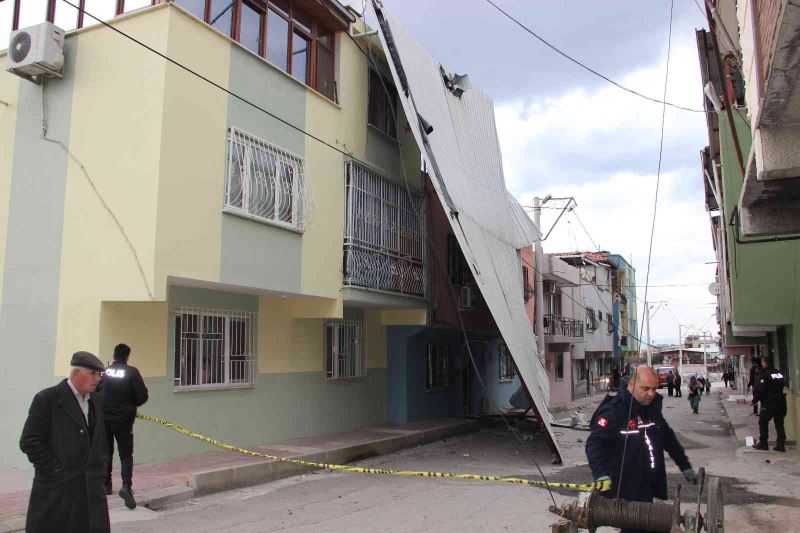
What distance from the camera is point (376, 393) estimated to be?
634 inches

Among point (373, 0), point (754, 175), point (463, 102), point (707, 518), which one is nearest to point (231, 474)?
point (707, 518)

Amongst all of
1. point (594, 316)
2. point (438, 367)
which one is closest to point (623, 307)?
point (594, 316)

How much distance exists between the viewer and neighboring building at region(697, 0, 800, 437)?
4.33m

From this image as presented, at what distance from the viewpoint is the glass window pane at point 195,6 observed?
9.98 meters

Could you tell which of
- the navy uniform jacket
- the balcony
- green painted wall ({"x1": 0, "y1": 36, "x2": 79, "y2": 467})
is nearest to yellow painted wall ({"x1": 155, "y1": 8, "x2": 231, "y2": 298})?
green painted wall ({"x1": 0, "y1": 36, "x2": 79, "y2": 467})

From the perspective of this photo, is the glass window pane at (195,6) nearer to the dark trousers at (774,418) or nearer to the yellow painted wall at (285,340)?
the yellow painted wall at (285,340)

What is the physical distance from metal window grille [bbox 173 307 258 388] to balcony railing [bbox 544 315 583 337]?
20.0 metres

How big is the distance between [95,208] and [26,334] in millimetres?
2130

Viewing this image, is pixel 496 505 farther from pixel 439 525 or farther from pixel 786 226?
pixel 786 226

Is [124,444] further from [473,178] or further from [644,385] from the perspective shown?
[473,178]

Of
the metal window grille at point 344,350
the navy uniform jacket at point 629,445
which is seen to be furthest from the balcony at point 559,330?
the navy uniform jacket at point 629,445

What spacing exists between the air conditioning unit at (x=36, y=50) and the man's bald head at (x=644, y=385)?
348 inches

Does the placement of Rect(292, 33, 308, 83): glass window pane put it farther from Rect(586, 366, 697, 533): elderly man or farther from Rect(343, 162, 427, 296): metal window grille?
Rect(586, 366, 697, 533): elderly man

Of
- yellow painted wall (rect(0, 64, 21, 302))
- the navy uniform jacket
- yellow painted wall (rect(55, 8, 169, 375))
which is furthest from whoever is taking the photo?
yellow painted wall (rect(0, 64, 21, 302))
